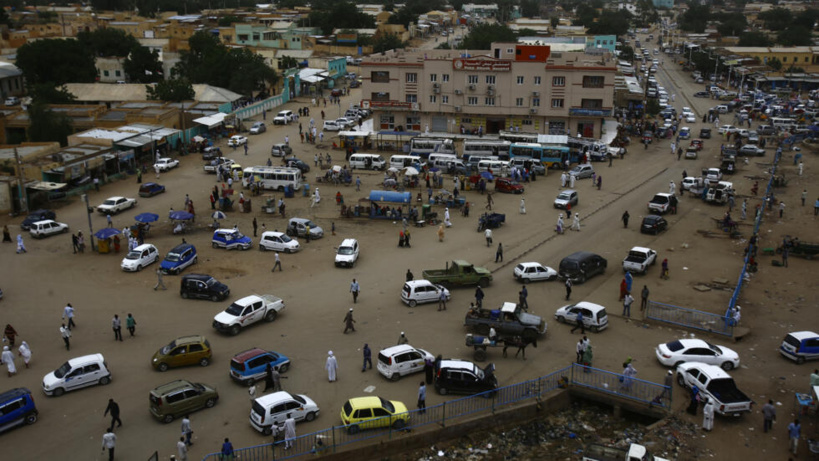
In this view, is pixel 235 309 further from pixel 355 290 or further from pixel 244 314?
pixel 355 290

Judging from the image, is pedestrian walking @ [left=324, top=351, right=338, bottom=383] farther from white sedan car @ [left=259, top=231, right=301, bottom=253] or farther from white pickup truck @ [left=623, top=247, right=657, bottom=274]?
white pickup truck @ [left=623, top=247, right=657, bottom=274]

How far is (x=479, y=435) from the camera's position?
18.7 metres

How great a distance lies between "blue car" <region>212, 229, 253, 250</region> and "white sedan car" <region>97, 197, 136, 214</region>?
827 centimetres

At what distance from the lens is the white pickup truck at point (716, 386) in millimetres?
18469

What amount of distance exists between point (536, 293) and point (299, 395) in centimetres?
1214

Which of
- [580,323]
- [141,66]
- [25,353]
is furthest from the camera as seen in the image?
[141,66]

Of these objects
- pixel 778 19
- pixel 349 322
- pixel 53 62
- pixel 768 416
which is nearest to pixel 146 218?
pixel 349 322

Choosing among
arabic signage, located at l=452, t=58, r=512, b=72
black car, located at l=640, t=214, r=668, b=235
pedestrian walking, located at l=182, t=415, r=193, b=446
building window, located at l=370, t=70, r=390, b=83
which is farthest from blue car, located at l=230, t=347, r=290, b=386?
building window, located at l=370, t=70, r=390, b=83

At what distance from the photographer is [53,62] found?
7381cm

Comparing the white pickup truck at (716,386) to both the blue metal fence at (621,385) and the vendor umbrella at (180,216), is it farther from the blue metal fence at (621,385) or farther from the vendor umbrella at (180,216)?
the vendor umbrella at (180,216)

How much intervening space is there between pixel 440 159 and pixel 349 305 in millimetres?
22959

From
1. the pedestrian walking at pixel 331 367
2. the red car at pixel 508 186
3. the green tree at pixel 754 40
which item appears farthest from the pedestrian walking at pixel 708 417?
the green tree at pixel 754 40

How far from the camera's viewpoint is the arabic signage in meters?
53.3

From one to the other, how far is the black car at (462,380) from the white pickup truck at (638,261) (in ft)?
40.0
